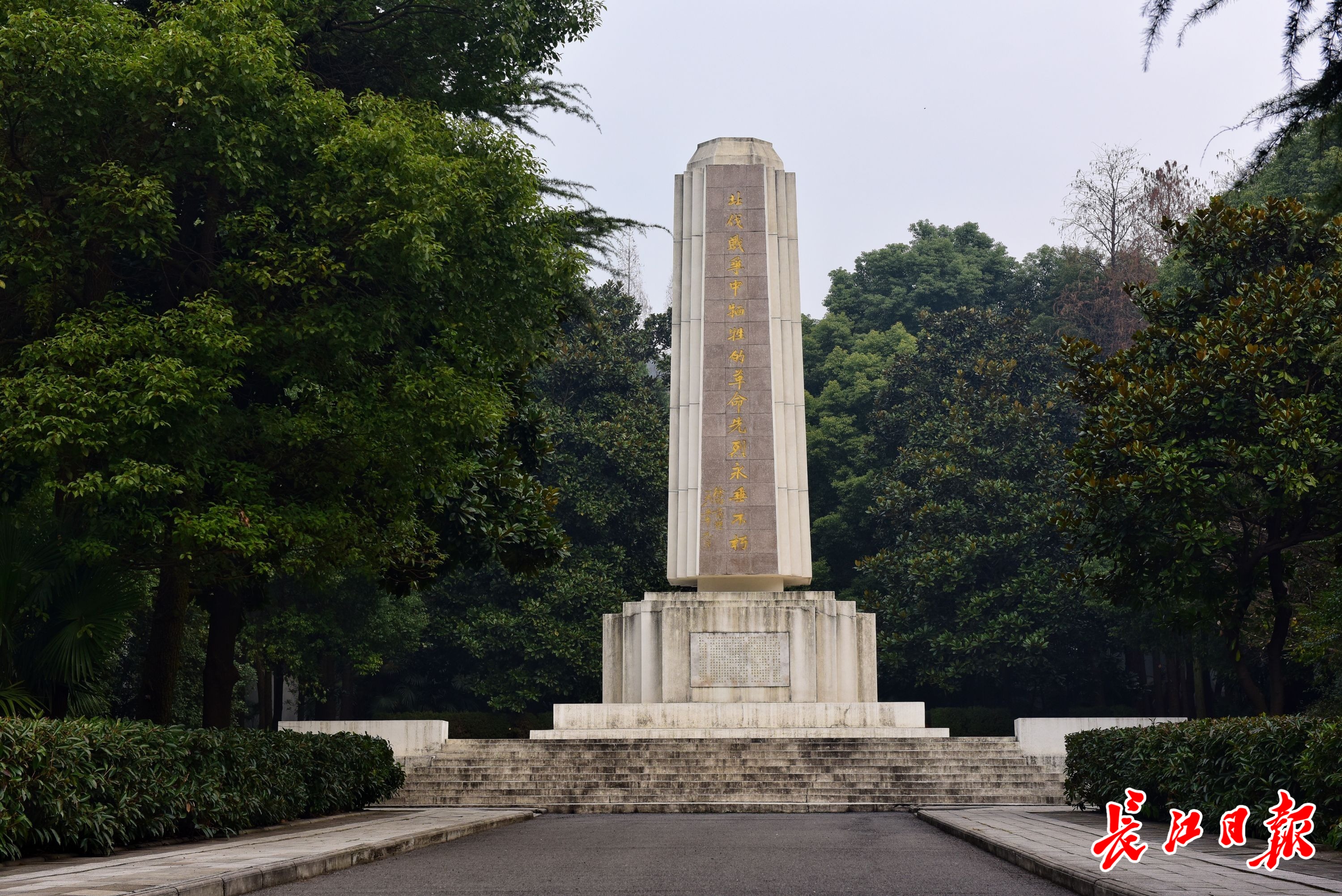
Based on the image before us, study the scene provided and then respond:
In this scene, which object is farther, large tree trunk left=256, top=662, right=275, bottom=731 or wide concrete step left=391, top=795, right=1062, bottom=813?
large tree trunk left=256, top=662, right=275, bottom=731

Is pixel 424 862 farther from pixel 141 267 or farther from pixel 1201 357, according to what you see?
pixel 1201 357

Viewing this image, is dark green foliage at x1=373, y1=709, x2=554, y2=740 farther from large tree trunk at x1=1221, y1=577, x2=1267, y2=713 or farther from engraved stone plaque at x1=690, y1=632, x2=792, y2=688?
large tree trunk at x1=1221, y1=577, x2=1267, y2=713

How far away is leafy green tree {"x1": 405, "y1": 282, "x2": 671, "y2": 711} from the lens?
34688 millimetres

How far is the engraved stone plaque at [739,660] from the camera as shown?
2416 cm

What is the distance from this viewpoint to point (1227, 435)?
20.8 meters

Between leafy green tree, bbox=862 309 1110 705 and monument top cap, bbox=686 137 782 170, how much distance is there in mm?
13474

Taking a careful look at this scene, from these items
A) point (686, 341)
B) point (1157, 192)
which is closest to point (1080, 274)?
point (1157, 192)

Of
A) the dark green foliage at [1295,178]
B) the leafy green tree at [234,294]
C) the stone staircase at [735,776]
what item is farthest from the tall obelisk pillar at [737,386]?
the leafy green tree at [234,294]

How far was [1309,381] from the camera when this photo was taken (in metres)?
20.4

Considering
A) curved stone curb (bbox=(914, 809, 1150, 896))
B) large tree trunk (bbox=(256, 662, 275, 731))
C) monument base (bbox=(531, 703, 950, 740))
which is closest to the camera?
curved stone curb (bbox=(914, 809, 1150, 896))

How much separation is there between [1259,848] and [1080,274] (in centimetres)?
3755

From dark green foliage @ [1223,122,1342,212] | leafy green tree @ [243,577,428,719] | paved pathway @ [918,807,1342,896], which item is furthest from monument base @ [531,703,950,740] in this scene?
dark green foliage @ [1223,122,1342,212]

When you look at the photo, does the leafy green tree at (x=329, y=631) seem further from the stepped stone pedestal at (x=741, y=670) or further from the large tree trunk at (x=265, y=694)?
the stepped stone pedestal at (x=741, y=670)

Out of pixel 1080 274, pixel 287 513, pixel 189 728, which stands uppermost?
pixel 1080 274
